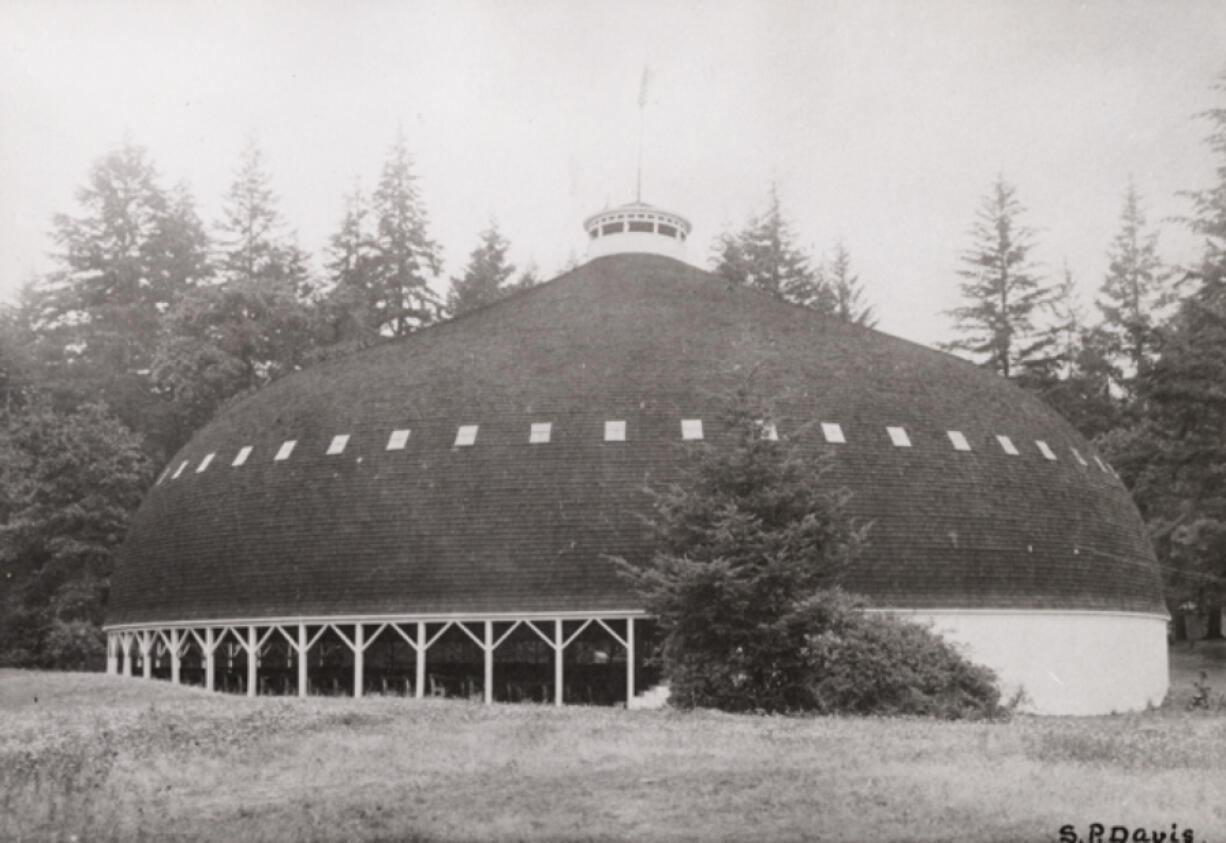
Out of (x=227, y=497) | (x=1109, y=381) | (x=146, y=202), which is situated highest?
(x=146, y=202)

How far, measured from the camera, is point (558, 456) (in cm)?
3228

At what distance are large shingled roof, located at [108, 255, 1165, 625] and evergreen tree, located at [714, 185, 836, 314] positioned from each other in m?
33.4

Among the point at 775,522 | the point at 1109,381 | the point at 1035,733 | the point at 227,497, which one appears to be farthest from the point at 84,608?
the point at 1109,381

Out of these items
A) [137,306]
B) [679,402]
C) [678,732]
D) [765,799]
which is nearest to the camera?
[765,799]

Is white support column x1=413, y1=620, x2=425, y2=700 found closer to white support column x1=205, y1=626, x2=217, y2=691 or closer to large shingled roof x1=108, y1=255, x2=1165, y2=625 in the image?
large shingled roof x1=108, y1=255, x2=1165, y2=625

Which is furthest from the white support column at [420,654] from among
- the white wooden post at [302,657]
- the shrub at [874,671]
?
the shrub at [874,671]

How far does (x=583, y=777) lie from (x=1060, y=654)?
19656mm

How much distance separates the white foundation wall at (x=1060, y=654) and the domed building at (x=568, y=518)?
0.06 meters

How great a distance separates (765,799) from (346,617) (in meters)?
19.2

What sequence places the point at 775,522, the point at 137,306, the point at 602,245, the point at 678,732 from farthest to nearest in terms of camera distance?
the point at 137,306 → the point at 602,245 → the point at 775,522 → the point at 678,732

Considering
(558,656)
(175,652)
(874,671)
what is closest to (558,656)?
(558,656)

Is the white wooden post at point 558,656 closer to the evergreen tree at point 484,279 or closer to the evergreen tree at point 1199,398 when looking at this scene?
the evergreen tree at point 1199,398

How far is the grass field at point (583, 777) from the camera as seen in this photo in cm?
1312

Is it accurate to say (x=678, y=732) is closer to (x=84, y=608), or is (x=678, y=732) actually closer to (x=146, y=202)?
(x=84, y=608)
